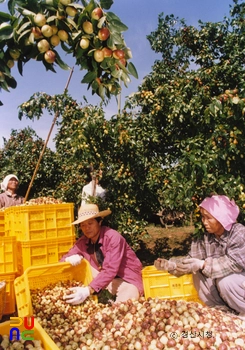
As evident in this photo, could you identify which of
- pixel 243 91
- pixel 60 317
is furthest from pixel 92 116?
pixel 60 317

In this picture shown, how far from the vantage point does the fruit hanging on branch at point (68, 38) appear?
1.51 metres

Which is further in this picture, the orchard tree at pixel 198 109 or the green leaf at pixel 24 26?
the orchard tree at pixel 198 109

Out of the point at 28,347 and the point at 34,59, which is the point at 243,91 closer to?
the point at 34,59

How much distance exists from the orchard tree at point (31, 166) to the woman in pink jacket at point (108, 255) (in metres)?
4.47

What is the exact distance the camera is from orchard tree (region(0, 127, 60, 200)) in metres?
7.94

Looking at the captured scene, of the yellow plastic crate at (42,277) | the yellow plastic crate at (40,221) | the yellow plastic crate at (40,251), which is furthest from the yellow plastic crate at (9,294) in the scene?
the yellow plastic crate at (42,277)

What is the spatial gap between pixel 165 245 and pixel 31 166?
3520 mm

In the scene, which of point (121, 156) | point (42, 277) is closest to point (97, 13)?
point (42, 277)

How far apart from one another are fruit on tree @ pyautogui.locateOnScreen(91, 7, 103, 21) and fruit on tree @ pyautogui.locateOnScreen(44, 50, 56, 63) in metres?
0.25

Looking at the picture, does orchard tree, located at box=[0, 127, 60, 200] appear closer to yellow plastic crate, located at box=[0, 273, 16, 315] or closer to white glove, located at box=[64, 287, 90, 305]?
yellow plastic crate, located at box=[0, 273, 16, 315]

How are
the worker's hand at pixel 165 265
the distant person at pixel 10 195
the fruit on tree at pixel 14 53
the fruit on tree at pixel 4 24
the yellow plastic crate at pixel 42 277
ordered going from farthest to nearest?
the distant person at pixel 10 195 < the worker's hand at pixel 165 265 < the yellow plastic crate at pixel 42 277 < the fruit on tree at pixel 14 53 < the fruit on tree at pixel 4 24

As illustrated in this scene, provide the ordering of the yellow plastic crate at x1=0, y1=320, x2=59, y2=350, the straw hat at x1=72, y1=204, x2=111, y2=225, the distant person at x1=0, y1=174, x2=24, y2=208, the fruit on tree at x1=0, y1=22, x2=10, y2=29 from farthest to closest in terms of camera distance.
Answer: the distant person at x1=0, y1=174, x2=24, y2=208 → the straw hat at x1=72, y1=204, x2=111, y2=225 → the yellow plastic crate at x1=0, y1=320, x2=59, y2=350 → the fruit on tree at x1=0, y1=22, x2=10, y2=29

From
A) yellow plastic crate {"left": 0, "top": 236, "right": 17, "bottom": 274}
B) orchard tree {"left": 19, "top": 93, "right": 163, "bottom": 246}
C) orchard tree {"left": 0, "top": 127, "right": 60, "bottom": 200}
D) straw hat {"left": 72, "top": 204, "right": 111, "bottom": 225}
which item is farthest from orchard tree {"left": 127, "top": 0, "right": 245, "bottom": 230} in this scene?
orchard tree {"left": 0, "top": 127, "right": 60, "bottom": 200}

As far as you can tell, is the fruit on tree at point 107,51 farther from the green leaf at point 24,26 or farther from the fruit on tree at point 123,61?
the green leaf at point 24,26
